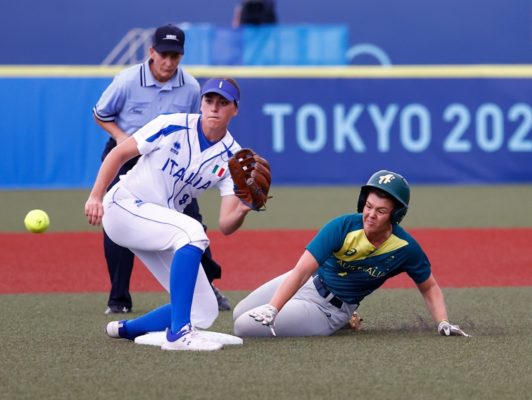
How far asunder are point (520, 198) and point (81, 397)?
12.9m

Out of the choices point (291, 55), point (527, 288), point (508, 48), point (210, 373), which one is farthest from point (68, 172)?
point (508, 48)

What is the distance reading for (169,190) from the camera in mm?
6816

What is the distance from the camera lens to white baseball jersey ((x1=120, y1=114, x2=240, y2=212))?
21.9 ft

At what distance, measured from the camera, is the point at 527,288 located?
9.47m

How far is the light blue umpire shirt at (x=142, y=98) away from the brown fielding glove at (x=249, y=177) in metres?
1.97

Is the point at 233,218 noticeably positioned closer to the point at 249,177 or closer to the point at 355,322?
the point at 249,177

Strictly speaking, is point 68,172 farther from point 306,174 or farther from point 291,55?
point 291,55

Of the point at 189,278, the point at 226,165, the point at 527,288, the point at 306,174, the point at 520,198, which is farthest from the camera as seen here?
the point at 306,174

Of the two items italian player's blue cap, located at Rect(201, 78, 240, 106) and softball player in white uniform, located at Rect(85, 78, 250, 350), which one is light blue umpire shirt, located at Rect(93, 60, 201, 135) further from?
italian player's blue cap, located at Rect(201, 78, 240, 106)

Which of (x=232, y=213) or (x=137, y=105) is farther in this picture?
(x=137, y=105)

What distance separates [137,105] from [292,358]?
2.90 meters

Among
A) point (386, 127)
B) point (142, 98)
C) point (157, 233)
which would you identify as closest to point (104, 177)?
point (157, 233)

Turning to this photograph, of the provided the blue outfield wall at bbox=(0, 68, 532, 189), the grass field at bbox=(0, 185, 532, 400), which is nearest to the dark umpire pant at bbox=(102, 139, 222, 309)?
the grass field at bbox=(0, 185, 532, 400)

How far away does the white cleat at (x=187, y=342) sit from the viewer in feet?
20.7
